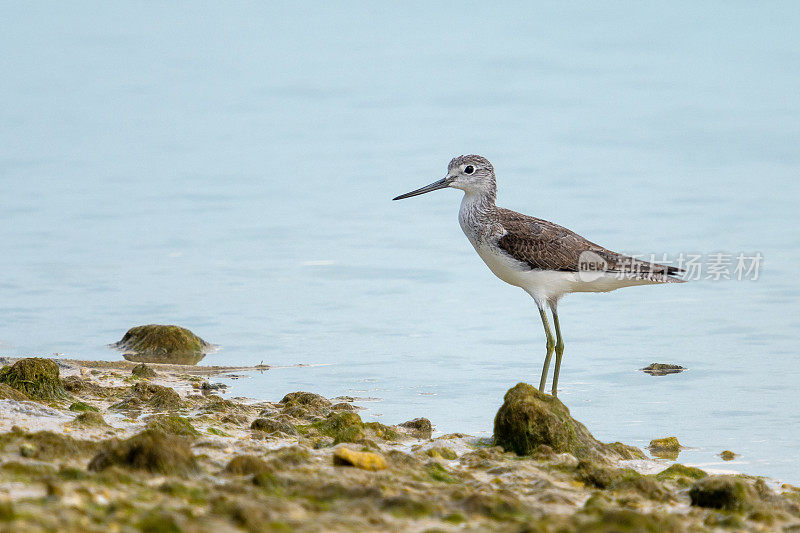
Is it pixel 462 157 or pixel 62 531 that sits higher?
pixel 462 157

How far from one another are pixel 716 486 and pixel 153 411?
487 cm

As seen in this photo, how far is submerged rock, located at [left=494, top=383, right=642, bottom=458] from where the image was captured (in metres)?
7.90

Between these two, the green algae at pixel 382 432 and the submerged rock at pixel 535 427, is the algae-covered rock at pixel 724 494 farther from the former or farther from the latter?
the green algae at pixel 382 432

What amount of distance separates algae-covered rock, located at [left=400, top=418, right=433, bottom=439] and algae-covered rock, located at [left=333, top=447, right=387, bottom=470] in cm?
231

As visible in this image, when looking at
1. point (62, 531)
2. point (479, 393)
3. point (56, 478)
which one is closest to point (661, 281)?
point (479, 393)

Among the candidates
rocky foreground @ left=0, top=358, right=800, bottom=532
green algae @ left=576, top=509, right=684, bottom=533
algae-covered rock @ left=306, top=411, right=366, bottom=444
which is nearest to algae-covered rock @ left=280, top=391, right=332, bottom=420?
rocky foreground @ left=0, top=358, right=800, bottom=532

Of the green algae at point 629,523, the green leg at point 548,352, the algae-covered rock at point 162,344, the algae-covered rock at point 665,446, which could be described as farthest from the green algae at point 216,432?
the algae-covered rock at point 162,344

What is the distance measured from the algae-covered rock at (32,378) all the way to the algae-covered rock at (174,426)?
1266 millimetres

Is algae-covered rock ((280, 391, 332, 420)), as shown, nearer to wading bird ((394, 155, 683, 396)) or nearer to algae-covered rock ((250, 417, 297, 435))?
algae-covered rock ((250, 417, 297, 435))

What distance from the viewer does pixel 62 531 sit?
4391 millimetres

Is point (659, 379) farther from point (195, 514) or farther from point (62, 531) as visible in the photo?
point (62, 531)

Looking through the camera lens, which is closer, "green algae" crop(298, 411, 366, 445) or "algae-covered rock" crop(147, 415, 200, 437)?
"algae-covered rock" crop(147, 415, 200, 437)

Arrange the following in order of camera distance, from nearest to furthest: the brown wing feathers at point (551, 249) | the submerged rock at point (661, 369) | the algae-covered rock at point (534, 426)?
the algae-covered rock at point (534, 426) → the brown wing feathers at point (551, 249) → the submerged rock at point (661, 369)

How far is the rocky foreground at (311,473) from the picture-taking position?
510 centimetres
